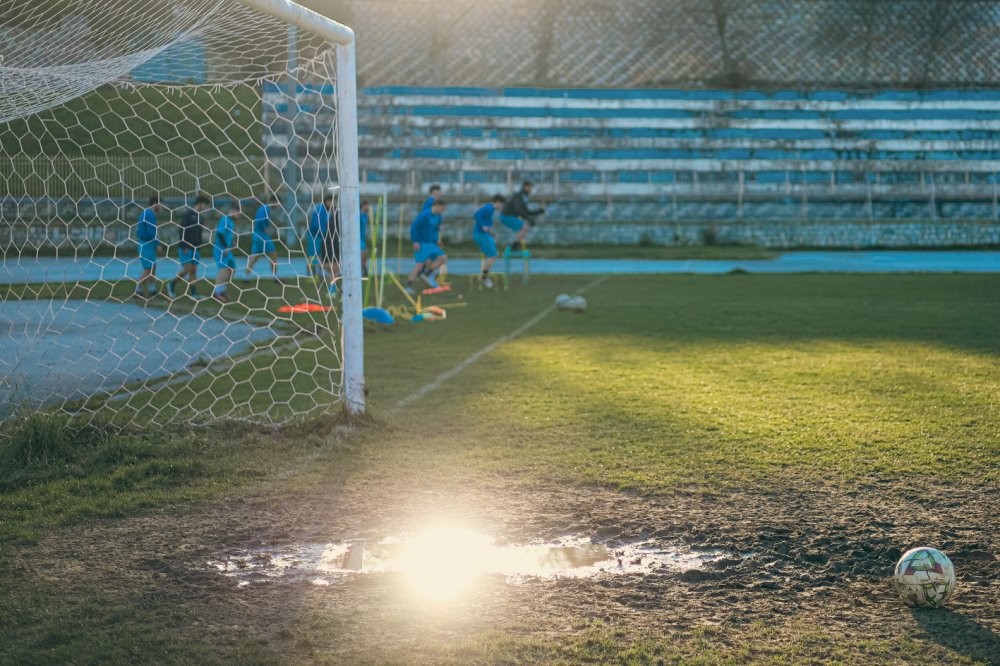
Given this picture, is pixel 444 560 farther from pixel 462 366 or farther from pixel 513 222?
pixel 513 222

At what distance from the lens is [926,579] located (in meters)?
3.60

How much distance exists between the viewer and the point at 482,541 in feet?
14.6

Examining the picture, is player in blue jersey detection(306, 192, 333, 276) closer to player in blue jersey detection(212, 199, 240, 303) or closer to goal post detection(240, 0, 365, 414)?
goal post detection(240, 0, 365, 414)

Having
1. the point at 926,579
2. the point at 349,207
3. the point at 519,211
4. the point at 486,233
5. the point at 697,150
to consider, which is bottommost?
the point at 926,579

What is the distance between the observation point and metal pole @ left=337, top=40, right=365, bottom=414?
6.41 metres

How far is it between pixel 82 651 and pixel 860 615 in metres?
2.59

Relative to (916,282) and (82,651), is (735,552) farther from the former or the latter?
(916,282)

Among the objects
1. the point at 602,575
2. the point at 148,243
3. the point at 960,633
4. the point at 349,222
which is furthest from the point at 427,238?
the point at 960,633

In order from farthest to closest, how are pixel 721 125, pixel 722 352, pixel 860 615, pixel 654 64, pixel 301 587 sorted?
pixel 654 64 → pixel 721 125 → pixel 722 352 → pixel 301 587 → pixel 860 615

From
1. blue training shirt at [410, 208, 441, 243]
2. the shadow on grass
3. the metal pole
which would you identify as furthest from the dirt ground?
blue training shirt at [410, 208, 441, 243]

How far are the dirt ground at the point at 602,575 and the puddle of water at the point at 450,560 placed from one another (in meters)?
0.08

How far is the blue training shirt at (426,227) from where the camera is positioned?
15969 millimetres

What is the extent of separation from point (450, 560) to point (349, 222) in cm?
284

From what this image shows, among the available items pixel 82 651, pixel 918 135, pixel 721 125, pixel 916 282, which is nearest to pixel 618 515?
pixel 82 651
